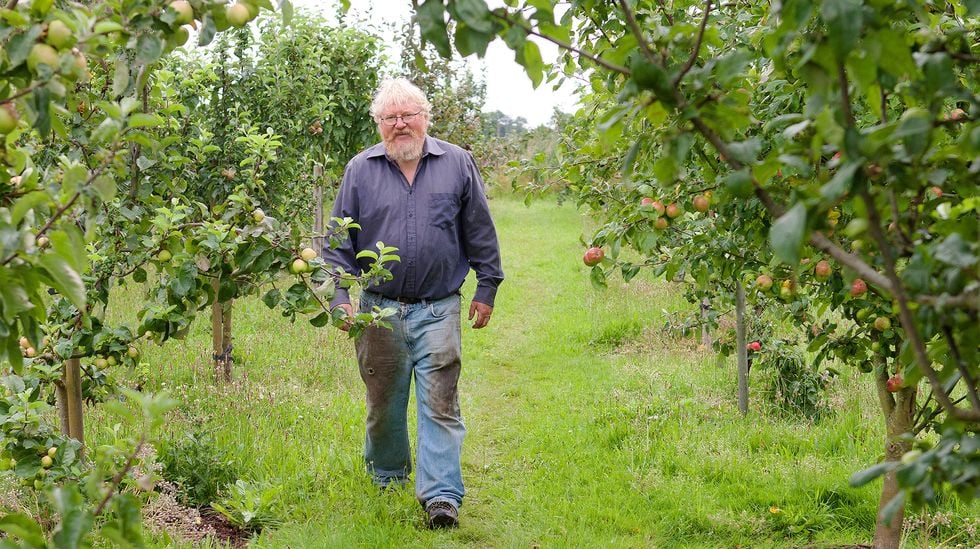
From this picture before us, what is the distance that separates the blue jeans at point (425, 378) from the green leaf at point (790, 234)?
2.87 meters

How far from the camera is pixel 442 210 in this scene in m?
4.03

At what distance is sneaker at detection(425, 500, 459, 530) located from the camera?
3.82 m

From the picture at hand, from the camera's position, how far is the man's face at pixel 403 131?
13.1 ft

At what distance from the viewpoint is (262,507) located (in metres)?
3.89

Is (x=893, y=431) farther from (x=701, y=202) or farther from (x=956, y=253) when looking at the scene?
(x=956, y=253)

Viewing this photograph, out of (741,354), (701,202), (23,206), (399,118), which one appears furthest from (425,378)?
(23,206)

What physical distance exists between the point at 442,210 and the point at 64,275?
8.71 ft

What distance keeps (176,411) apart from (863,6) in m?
4.83

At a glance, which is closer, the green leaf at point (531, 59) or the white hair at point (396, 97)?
the green leaf at point (531, 59)

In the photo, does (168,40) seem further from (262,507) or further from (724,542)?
(724,542)

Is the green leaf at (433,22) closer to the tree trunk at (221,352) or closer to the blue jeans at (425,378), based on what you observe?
the blue jeans at (425,378)

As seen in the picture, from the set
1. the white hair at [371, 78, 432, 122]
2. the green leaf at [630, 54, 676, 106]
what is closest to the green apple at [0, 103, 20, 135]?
the green leaf at [630, 54, 676, 106]

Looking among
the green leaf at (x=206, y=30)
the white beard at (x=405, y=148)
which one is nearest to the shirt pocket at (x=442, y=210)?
the white beard at (x=405, y=148)

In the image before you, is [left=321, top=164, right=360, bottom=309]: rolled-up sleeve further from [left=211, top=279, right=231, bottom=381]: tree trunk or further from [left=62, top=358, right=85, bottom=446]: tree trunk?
[left=211, top=279, right=231, bottom=381]: tree trunk
